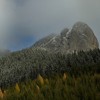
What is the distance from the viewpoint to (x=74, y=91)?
1162 centimetres

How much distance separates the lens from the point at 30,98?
39.6 feet

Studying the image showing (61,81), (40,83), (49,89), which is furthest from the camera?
(40,83)

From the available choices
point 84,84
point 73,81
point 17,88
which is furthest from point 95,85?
point 17,88

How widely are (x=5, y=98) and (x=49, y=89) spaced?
1708mm

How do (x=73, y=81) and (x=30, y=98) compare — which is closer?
(x=30, y=98)

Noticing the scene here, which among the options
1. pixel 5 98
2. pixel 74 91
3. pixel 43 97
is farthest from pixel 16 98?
pixel 74 91

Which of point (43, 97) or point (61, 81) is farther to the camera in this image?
point (61, 81)

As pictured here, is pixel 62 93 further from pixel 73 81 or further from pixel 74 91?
pixel 73 81

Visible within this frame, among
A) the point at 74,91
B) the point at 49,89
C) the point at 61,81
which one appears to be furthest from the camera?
the point at 61,81

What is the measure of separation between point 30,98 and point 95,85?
2244 millimetres

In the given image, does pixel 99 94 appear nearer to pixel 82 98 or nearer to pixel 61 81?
pixel 82 98

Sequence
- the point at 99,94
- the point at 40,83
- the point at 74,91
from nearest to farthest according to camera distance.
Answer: the point at 99,94
the point at 74,91
the point at 40,83

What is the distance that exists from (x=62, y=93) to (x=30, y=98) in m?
1.16

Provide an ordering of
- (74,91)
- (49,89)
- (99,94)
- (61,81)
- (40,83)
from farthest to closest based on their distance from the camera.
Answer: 1. (40,83)
2. (61,81)
3. (49,89)
4. (74,91)
5. (99,94)
